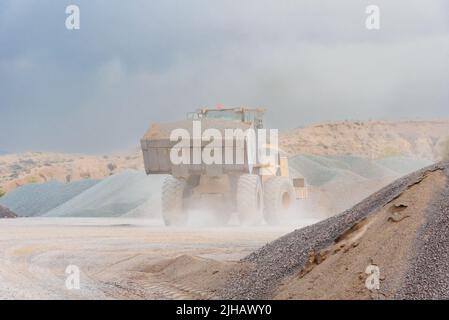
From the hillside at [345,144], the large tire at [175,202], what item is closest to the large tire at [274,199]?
the large tire at [175,202]

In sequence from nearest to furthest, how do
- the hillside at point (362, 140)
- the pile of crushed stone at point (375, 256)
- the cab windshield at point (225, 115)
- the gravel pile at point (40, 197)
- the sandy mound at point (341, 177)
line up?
the pile of crushed stone at point (375, 256) → the cab windshield at point (225, 115) → the sandy mound at point (341, 177) → the gravel pile at point (40, 197) → the hillside at point (362, 140)

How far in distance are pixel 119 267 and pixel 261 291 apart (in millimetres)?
3780

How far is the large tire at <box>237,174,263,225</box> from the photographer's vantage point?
17828 millimetres

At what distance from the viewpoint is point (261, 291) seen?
25.4ft

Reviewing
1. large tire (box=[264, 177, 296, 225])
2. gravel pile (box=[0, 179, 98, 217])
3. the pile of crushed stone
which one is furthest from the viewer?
gravel pile (box=[0, 179, 98, 217])

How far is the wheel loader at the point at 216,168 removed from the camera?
17266 millimetres

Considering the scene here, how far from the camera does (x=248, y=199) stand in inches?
709

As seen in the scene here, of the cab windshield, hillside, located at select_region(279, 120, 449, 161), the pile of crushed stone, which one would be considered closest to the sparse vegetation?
hillside, located at select_region(279, 120, 449, 161)

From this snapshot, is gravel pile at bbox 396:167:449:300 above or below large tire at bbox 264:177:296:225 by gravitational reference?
above

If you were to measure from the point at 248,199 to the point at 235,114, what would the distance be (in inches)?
124

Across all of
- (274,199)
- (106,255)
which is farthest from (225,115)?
(106,255)

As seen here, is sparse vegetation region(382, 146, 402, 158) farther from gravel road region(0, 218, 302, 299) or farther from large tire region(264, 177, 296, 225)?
gravel road region(0, 218, 302, 299)

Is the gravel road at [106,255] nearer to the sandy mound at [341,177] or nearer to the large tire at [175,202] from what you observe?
the large tire at [175,202]
